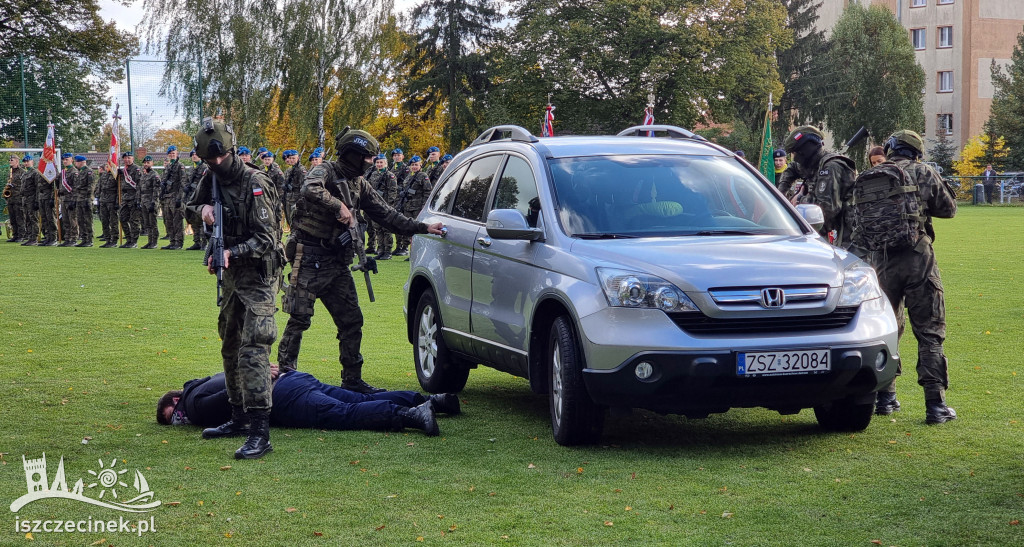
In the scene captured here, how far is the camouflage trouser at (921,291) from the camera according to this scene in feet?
25.1

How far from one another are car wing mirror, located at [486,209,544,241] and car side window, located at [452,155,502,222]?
1062 millimetres

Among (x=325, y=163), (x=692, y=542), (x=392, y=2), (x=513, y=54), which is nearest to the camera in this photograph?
(x=692, y=542)

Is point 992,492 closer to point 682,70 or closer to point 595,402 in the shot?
point 595,402

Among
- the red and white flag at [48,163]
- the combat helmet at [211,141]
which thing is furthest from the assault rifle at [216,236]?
the red and white flag at [48,163]

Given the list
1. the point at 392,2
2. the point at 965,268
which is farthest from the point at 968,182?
the point at 965,268

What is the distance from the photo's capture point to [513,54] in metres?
58.6

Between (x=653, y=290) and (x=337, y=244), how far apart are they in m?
3.15

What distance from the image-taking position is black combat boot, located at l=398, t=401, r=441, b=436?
7207 mm

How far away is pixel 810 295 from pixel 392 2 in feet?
163

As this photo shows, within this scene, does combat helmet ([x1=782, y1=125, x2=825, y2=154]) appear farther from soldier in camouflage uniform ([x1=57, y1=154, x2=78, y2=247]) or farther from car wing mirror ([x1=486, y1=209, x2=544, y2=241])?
soldier in camouflage uniform ([x1=57, y1=154, x2=78, y2=247])

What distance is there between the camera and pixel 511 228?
23.1 ft

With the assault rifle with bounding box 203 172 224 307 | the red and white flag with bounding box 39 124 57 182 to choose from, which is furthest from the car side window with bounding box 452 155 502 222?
the red and white flag with bounding box 39 124 57 182

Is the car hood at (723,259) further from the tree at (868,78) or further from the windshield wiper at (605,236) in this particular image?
the tree at (868,78)

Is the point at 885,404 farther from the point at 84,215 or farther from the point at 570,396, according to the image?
the point at 84,215
